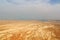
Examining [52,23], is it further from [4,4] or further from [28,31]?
[4,4]

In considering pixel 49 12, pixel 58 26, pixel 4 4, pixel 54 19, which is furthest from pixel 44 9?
pixel 4 4

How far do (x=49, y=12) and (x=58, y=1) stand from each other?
0.24 metres

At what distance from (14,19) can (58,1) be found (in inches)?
32.0

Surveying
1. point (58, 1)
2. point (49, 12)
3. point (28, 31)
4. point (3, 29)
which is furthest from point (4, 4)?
point (58, 1)

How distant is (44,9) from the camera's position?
7.08 feet

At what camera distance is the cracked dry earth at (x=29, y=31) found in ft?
6.40

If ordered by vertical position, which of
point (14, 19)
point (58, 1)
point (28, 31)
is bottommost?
point (28, 31)

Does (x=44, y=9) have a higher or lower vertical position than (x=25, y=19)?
higher

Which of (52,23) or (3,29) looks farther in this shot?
(52,23)

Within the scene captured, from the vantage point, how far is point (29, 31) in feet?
6.63

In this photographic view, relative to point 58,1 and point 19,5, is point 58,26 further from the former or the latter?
point 19,5

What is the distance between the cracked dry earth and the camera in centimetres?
195

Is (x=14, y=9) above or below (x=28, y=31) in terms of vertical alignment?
above

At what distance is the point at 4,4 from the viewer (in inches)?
81.5
